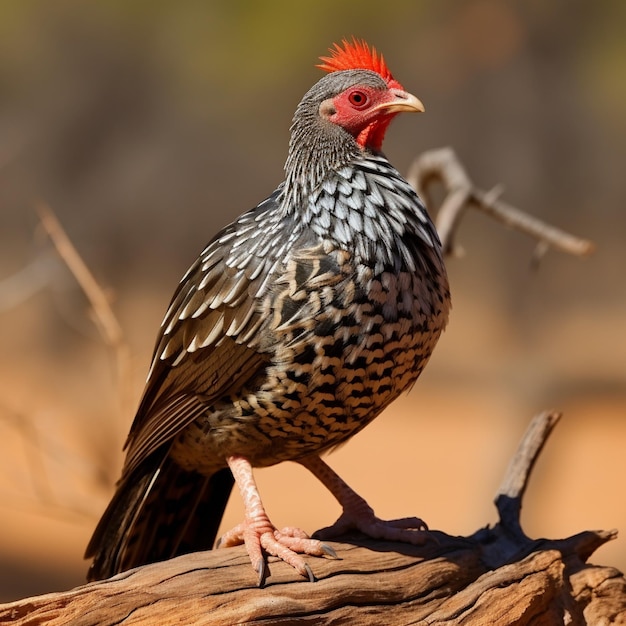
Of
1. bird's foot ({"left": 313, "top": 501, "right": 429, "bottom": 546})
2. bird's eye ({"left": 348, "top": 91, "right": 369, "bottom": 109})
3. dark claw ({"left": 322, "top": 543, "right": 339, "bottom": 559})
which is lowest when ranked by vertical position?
dark claw ({"left": 322, "top": 543, "right": 339, "bottom": 559})

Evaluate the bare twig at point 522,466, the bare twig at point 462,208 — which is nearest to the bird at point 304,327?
the bare twig at point 522,466

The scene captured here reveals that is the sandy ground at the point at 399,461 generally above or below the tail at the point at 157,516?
above

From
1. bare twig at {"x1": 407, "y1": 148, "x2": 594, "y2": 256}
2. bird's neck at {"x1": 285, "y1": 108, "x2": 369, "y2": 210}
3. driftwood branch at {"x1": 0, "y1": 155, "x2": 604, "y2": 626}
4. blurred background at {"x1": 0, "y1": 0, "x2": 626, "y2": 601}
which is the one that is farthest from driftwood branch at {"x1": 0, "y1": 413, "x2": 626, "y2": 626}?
blurred background at {"x1": 0, "y1": 0, "x2": 626, "y2": 601}

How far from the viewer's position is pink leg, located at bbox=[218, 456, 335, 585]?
2953 millimetres

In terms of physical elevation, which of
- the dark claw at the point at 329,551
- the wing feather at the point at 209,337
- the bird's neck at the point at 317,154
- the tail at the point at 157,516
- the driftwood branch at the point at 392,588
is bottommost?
the driftwood branch at the point at 392,588

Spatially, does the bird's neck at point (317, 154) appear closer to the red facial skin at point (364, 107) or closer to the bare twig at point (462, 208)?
the red facial skin at point (364, 107)

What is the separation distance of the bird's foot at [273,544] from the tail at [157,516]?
424mm

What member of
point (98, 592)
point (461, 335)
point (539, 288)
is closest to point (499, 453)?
point (539, 288)

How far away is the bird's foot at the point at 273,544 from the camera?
2.95 meters

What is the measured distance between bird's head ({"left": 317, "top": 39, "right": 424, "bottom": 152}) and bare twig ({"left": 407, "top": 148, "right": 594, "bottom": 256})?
3.19 ft

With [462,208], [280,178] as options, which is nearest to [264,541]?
[462,208]

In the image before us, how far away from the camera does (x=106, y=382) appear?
406 inches

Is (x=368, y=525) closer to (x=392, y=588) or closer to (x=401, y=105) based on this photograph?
(x=392, y=588)

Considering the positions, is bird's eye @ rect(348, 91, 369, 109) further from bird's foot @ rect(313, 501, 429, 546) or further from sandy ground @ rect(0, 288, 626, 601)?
sandy ground @ rect(0, 288, 626, 601)
